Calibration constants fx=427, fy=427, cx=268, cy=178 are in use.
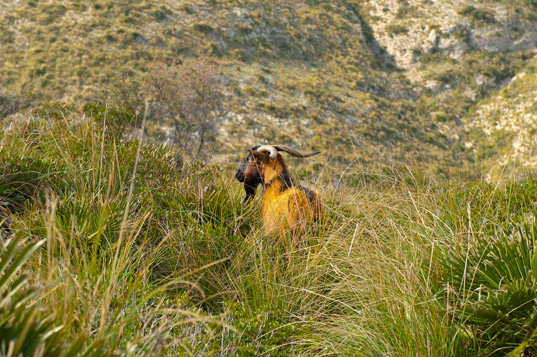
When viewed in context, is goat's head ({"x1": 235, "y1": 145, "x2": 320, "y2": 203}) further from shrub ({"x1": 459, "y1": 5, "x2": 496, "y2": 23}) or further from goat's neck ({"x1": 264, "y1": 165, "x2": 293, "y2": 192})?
shrub ({"x1": 459, "y1": 5, "x2": 496, "y2": 23})

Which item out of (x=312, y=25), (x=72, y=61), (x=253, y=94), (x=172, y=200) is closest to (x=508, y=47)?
(x=312, y=25)

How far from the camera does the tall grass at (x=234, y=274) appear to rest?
2.24m

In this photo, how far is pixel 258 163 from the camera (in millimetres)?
4945

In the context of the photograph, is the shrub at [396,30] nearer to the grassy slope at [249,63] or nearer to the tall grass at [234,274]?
the grassy slope at [249,63]

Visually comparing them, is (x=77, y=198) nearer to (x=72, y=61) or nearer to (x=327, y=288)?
(x=327, y=288)

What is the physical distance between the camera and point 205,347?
8.64 ft

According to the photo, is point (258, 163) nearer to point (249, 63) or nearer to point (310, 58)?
point (249, 63)

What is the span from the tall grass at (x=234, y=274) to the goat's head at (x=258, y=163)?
A: 0.25 meters

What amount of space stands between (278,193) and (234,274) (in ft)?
3.61

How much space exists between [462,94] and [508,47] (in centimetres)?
1120

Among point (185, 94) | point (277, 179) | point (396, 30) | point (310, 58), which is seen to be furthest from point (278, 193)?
point (396, 30)

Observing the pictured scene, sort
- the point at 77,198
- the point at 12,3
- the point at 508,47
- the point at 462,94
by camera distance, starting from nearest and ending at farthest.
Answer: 1. the point at 77,198
2. the point at 12,3
3. the point at 462,94
4. the point at 508,47

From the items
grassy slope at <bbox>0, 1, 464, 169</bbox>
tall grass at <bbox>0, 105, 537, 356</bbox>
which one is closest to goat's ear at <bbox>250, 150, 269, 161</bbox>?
tall grass at <bbox>0, 105, 537, 356</bbox>

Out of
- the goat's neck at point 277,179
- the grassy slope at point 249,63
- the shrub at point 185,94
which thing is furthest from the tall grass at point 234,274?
the grassy slope at point 249,63
